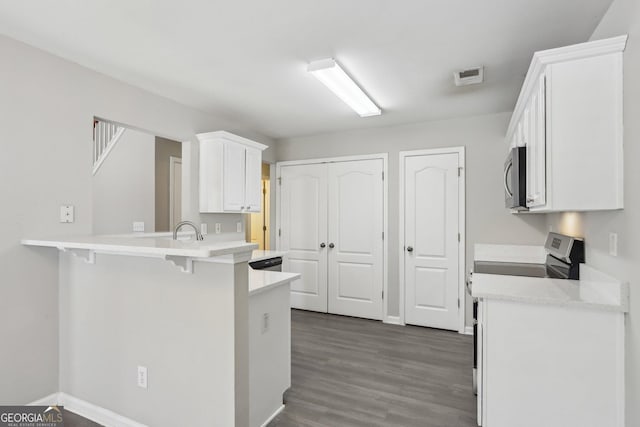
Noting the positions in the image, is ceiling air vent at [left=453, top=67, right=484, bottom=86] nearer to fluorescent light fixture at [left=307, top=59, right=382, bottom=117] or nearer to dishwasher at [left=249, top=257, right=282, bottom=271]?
fluorescent light fixture at [left=307, top=59, right=382, bottom=117]

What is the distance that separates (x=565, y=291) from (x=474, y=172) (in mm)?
2226

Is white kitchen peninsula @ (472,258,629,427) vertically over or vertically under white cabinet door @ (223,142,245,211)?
under

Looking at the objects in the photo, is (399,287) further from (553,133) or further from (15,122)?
(15,122)

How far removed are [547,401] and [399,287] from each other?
255cm

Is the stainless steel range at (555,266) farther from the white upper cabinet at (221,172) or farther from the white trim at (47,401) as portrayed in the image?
the white trim at (47,401)

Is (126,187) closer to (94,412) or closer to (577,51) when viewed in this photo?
(94,412)

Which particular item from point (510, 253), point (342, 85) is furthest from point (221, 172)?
point (510, 253)

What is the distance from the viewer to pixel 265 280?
7.29ft

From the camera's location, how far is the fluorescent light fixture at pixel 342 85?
2.45 meters

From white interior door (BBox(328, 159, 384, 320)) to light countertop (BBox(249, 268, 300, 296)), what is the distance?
2.16 meters

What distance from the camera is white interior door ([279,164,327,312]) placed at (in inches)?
185

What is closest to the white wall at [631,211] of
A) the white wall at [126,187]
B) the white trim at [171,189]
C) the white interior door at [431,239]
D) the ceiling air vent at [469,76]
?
the ceiling air vent at [469,76]

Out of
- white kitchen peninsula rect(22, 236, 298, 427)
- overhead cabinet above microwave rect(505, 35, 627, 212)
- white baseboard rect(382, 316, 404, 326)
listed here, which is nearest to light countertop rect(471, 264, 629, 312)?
overhead cabinet above microwave rect(505, 35, 627, 212)

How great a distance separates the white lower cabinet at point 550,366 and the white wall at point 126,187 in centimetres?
407
